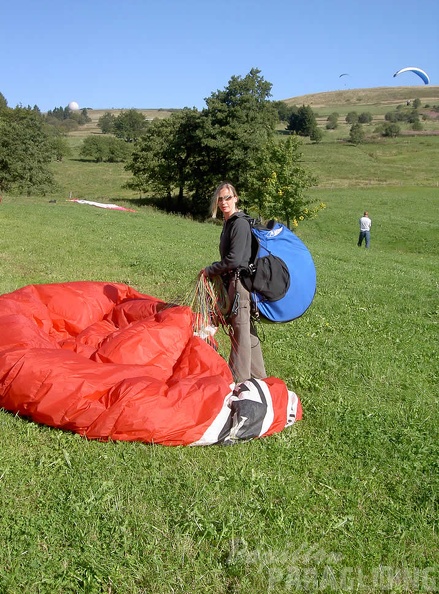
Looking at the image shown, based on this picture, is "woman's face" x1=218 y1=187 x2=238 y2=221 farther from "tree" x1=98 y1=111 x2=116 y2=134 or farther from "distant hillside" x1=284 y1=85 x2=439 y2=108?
"distant hillside" x1=284 y1=85 x2=439 y2=108

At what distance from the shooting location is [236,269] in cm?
484

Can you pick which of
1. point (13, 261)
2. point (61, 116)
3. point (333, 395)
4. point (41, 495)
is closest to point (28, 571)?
point (41, 495)

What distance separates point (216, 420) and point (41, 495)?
1365 millimetres

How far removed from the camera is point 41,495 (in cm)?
359

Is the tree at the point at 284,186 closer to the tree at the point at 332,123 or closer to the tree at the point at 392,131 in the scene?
the tree at the point at 392,131

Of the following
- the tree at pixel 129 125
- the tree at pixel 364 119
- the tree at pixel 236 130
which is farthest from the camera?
the tree at pixel 364 119

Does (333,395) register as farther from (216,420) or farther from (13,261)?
(13,261)

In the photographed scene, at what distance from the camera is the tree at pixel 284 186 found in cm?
3148

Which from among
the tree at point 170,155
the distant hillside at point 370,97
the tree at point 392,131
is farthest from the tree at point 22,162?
the distant hillside at point 370,97

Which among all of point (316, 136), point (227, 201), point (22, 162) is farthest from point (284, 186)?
point (316, 136)

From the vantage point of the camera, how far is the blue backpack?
4.83m

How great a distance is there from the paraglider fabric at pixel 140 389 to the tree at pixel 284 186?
26.8 metres

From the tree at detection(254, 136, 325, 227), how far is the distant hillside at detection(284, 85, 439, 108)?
11748 centimetres

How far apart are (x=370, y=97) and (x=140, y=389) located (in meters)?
168
